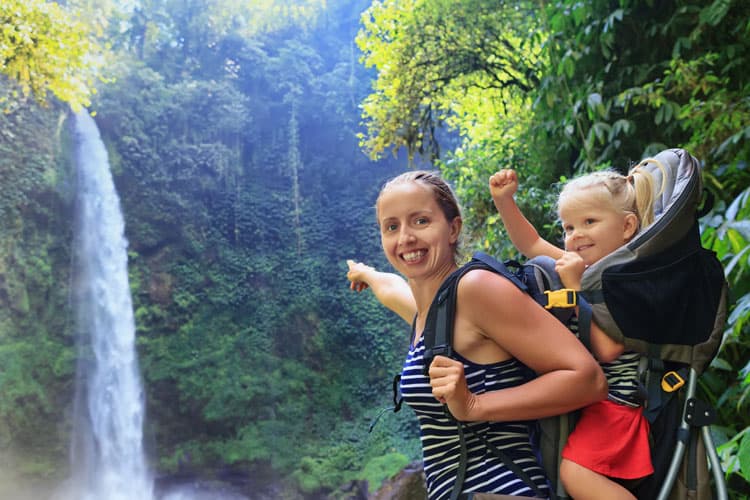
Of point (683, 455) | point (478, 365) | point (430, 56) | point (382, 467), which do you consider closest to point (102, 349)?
point (382, 467)

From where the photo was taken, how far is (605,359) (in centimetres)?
77

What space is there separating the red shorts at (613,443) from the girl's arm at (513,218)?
0.91 ft

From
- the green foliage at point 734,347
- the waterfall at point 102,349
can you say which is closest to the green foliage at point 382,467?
the waterfall at point 102,349

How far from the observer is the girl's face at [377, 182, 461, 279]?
0.83 meters

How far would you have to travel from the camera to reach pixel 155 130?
34.3 feet

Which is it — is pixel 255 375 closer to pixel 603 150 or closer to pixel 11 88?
pixel 11 88

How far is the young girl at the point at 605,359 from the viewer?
746 millimetres

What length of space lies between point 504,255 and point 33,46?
4806 mm

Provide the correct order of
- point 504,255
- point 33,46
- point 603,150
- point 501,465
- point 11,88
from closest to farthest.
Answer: point 501,465 < point 603,150 < point 504,255 < point 33,46 < point 11,88

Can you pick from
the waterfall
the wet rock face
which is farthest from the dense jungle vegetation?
the wet rock face

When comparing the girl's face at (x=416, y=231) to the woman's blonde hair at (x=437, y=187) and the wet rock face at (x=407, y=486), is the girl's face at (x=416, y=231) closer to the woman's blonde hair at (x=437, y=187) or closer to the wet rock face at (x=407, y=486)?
the woman's blonde hair at (x=437, y=187)

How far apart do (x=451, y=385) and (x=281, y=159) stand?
37.2ft

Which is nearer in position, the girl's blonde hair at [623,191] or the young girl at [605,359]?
the young girl at [605,359]

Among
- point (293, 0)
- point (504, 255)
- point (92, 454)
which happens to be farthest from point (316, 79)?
point (504, 255)
